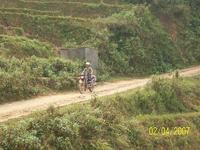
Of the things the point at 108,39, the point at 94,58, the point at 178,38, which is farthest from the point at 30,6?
the point at 178,38

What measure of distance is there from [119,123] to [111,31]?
19.2 metres

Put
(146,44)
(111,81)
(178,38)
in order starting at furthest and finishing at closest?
(178,38) < (146,44) < (111,81)

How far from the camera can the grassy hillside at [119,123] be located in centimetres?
1422

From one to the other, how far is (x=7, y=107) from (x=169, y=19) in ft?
88.8

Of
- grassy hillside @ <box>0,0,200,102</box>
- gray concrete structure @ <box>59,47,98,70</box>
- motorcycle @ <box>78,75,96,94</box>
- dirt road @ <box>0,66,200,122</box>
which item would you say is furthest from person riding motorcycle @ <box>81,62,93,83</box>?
gray concrete structure @ <box>59,47,98,70</box>

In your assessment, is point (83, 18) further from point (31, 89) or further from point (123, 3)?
point (31, 89)

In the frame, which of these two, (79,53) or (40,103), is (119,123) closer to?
(40,103)

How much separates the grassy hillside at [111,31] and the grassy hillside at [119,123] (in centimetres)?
626

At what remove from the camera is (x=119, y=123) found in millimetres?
17438

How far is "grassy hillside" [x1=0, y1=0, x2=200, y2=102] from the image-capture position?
32.4m

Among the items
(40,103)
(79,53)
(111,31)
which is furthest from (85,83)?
(111,31)

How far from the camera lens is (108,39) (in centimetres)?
3481

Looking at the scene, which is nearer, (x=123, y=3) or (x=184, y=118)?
(x=184, y=118)
